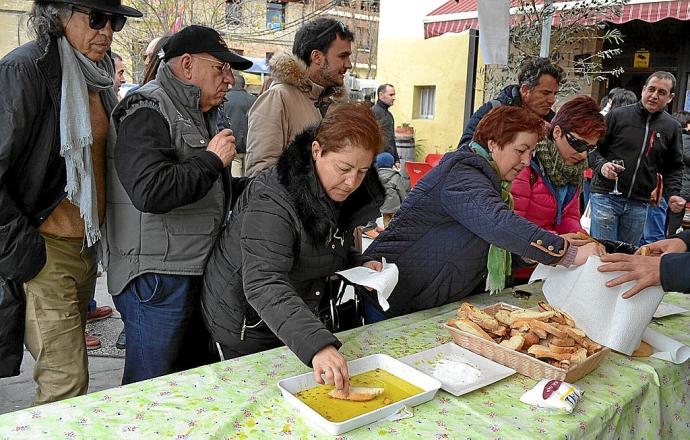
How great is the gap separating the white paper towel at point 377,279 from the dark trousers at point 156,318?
1.71 feet

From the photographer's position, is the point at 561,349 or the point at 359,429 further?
the point at 561,349

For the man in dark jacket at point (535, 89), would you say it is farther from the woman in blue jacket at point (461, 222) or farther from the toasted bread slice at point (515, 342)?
the toasted bread slice at point (515, 342)

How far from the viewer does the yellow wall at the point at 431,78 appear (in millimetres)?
9644

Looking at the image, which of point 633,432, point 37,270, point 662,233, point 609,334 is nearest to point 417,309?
point 609,334

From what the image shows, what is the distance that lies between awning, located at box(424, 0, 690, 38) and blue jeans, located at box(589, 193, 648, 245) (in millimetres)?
1950

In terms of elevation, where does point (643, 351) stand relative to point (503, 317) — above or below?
below

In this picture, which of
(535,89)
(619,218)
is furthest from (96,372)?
(619,218)

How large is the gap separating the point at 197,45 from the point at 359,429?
4.41ft

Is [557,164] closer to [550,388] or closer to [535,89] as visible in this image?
[535,89]

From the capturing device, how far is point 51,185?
6.12 feet

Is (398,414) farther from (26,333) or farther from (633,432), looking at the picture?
(26,333)

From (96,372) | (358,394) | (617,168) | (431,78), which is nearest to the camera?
(358,394)

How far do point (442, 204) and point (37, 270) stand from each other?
4.29 ft

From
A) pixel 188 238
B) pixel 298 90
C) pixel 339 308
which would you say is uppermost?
pixel 298 90
